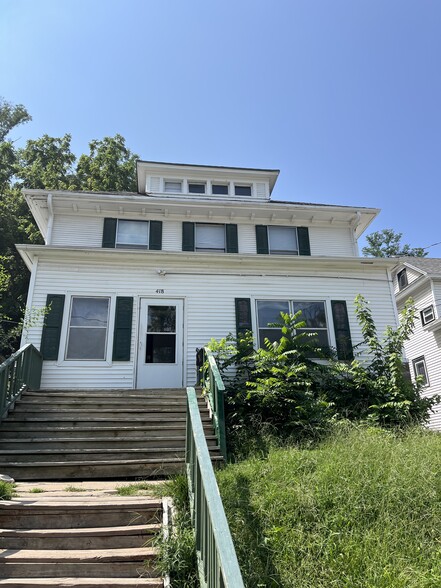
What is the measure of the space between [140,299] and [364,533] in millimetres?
7567

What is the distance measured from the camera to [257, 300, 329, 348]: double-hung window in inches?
405

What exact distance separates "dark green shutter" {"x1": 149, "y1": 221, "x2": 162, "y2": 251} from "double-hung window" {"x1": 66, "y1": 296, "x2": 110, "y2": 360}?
6.79ft

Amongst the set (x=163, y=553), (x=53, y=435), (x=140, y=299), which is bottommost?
(x=163, y=553)

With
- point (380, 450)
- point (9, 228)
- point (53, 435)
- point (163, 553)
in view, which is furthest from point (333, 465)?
point (9, 228)

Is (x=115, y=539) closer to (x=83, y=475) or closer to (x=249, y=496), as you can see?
(x=249, y=496)

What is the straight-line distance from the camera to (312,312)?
10609mm

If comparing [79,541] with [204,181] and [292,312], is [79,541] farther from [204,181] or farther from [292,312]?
[204,181]

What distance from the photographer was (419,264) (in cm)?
1875

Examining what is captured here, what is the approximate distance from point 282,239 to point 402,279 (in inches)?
405

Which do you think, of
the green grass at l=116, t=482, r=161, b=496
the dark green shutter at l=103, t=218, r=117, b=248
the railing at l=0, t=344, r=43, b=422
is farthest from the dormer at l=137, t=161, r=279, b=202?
the green grass at l=116, t=482, r=161, b=496

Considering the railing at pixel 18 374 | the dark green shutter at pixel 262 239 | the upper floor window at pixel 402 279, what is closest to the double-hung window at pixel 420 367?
the upper floor window at pixel 402 279

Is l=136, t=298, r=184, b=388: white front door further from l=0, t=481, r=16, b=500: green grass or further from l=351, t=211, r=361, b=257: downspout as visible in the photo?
l=351, t=211, r=361, b=257: downspout

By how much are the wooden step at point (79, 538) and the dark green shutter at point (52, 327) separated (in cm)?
599

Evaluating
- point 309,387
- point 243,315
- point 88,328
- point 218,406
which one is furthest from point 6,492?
point 243,315
